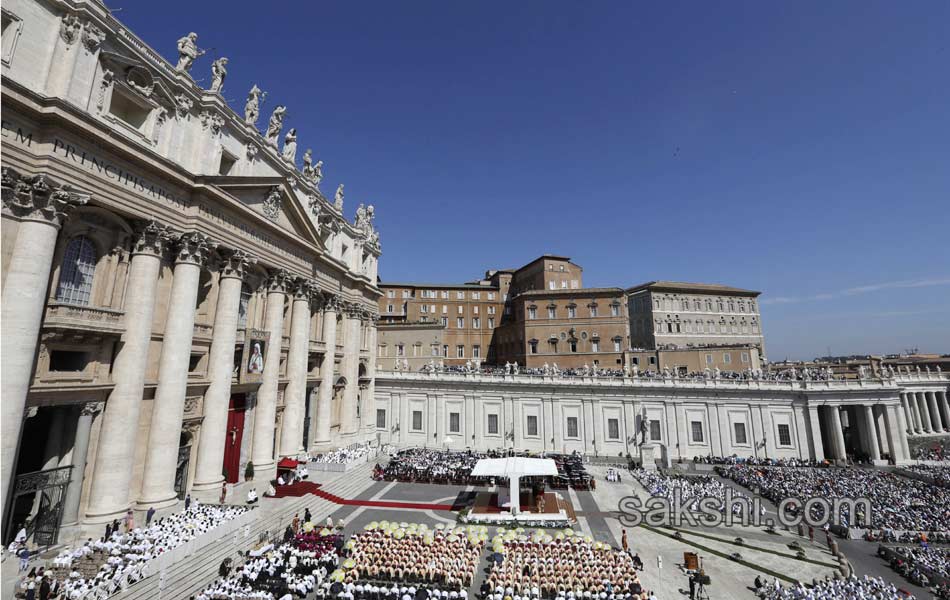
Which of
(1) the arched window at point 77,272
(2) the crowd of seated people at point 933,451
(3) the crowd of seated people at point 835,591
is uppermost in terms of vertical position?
(1) the arched window at point 77,272

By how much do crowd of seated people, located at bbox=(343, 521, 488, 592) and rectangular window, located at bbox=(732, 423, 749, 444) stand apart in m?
32.0

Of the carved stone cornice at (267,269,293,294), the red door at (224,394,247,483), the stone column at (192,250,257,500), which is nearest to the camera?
the stone column at (192,250,257,500)

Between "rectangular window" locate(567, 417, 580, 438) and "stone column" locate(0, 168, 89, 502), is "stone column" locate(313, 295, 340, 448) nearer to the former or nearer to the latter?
"stone column" locate(0, 168, 89, 502)

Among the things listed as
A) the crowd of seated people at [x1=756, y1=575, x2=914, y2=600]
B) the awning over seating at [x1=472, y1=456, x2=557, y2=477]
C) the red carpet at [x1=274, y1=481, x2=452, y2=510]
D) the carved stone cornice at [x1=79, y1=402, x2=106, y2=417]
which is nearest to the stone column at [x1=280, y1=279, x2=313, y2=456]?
the red carpet at [x1=274, y1=481, x2=452, y2=510]

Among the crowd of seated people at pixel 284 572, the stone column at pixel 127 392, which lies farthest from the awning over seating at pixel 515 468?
the stone column at pixel 127 392

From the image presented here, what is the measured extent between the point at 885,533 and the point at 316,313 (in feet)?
125

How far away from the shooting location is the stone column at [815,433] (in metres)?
37.3

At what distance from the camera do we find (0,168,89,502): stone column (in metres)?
12.7

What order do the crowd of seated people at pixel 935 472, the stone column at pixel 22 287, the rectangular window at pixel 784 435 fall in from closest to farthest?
1. the stone column at pixel 22 287
2. the crowd of seated people at pixel 935 472
3. the rectangular window at pixel 784 435

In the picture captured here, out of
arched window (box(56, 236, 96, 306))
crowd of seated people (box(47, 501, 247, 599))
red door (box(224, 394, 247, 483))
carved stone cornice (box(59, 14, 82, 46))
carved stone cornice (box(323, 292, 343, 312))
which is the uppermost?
carved stone cornice (box(59, 14, 82, 46))

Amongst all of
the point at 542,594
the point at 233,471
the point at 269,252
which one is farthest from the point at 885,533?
the point at 269,252

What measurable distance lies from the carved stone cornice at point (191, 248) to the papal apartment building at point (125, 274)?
0.06 meters

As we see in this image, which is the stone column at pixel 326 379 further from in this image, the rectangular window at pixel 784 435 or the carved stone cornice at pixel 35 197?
the rectangular window at pixel 784 435

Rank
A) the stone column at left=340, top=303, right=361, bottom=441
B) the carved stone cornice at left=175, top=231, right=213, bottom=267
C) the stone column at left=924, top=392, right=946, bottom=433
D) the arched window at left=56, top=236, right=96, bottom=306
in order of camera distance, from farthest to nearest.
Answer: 1. the stone column at left=924, top=392, right=946, bottom=433
2. the stone column at left=340, top=303, right=361, bottom=441
3. the carved stone cornice at left=175, top=231, right=213, bottom=267
4. the arched window at left=56, top=236, right=96, bottom=306
